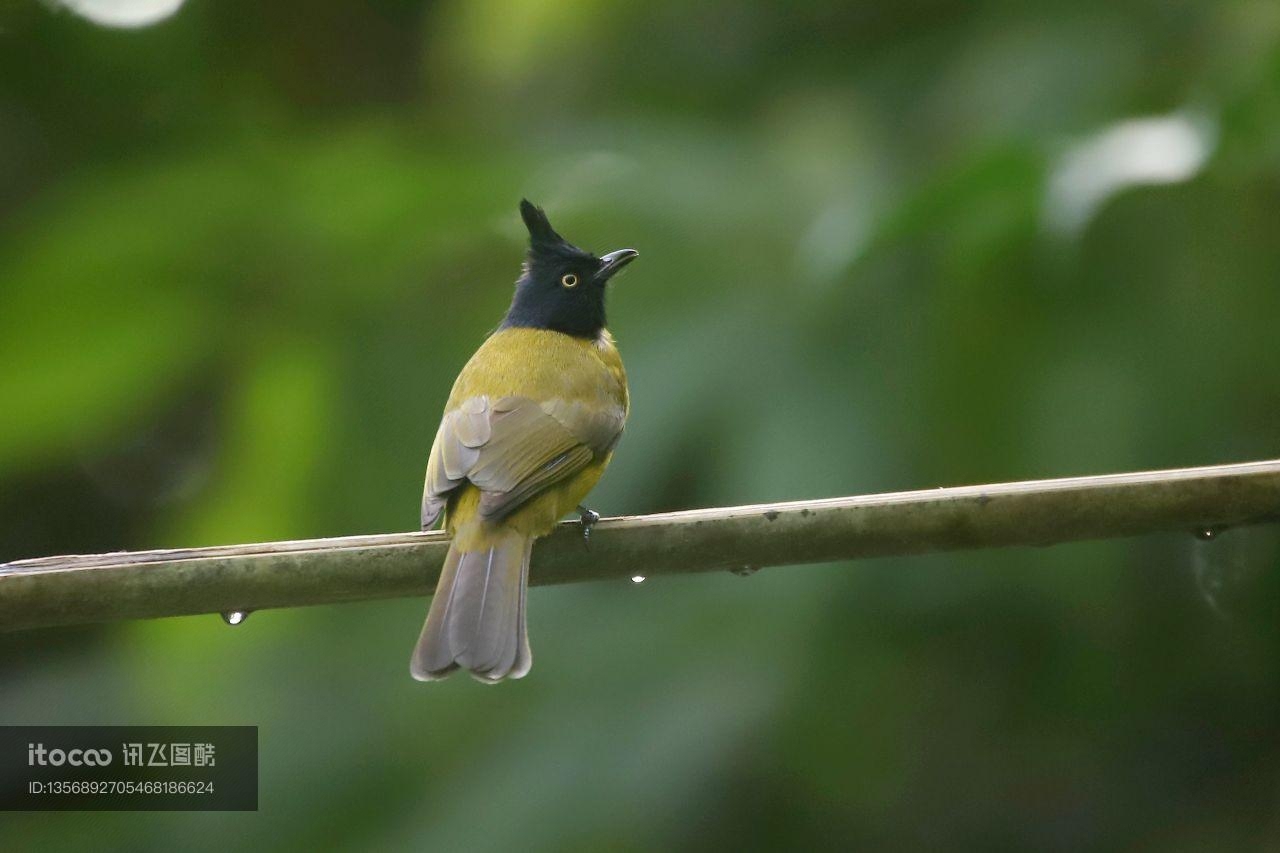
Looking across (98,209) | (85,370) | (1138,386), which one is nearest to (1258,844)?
(1138,386)

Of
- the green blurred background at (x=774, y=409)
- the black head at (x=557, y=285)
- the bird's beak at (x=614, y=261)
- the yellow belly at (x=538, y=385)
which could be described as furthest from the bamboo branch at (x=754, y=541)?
the black head at (x=557, y=285)

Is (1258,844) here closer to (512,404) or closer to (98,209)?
(512,404)

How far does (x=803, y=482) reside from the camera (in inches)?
147

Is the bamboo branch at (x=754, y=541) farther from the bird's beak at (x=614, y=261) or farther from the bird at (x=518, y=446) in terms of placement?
the bird's beak at (x=614, y=261)

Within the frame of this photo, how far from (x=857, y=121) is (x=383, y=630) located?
85.5 inches

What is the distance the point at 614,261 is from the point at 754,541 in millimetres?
1949

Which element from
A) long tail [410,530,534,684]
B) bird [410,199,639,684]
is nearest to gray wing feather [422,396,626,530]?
bird [410,199,639,684]

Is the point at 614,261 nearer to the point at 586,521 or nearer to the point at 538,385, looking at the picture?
the point at 538,385

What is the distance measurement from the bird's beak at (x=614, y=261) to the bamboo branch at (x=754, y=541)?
179 cm

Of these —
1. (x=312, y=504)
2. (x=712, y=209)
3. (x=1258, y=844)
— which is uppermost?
(x=712, y=209)

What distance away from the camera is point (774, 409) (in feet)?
12.9

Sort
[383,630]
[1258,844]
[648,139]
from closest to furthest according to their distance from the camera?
[1258,844] → [383,630] → [648,139]

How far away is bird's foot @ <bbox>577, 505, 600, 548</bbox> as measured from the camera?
282cm

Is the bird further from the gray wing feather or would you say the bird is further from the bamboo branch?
the bamboo branch
